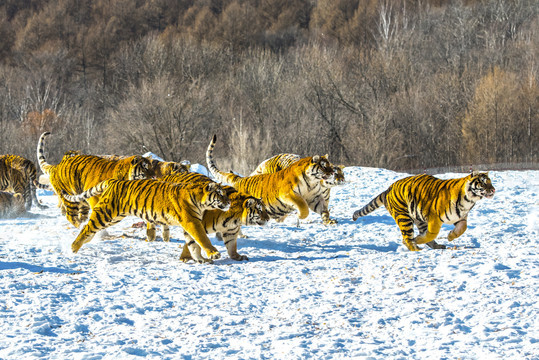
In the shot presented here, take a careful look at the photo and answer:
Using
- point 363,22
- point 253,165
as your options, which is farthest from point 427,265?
point 363,22

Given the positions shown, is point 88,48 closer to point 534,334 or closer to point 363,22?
point 363,22

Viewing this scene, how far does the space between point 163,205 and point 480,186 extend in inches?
136

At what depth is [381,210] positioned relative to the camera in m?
10.8

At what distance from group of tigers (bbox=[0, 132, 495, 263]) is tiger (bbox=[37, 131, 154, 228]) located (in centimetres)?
1

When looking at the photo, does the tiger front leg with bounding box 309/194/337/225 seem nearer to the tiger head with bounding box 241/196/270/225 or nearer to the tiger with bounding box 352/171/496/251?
the tiger with bounding box 352/171/496/251

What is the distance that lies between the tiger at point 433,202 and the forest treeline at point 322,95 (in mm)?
14946

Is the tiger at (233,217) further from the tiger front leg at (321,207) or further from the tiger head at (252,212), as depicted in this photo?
the tiger front leg at (321,207)

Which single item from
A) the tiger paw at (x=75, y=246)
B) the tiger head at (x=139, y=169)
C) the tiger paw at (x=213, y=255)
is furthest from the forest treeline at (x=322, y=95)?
the tiger paw at (x=213, y=255)

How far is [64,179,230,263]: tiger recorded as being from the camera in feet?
21.4

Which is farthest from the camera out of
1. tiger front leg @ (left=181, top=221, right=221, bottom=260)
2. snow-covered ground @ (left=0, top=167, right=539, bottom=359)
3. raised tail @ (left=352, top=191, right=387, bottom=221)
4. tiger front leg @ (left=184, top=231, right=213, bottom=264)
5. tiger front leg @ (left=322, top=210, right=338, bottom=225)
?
tiger front leg @ (left=322, top=210, right=338, bottom=225)

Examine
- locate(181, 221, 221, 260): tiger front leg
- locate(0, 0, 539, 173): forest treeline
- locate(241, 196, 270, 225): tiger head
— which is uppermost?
locate(241, 196, 270, 225): tiger head

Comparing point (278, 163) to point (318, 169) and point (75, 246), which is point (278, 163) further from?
point (75, 246)

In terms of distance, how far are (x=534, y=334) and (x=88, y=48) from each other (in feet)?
223

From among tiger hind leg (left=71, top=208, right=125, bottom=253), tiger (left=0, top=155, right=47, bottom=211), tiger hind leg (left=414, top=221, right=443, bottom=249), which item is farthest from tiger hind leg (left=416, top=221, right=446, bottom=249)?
tiger (left=0, top=155, right=47, bottom=211)
